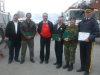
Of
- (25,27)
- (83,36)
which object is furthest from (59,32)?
(25,27)

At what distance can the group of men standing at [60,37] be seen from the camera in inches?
282

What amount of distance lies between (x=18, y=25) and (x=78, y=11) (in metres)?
8.36

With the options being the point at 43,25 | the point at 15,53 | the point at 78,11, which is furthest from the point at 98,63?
the point at 78,11

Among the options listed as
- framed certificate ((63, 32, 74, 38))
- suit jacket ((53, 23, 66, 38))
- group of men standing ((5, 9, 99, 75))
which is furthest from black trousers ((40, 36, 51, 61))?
framed certificate ((63, 32, 74, 38))

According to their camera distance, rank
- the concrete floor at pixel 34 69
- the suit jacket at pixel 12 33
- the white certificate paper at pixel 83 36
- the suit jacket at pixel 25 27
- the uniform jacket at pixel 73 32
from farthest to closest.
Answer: the suit jacket at pixel 12 33, the suit jacket at pixel 25 27, the uniform jacket at pixel 73 32, the concrete floor at pixel 34 69, the white certificate paper at pixel 83 36

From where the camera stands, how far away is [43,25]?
8.73 metres

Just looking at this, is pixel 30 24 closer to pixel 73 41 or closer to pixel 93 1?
pixel 73 41

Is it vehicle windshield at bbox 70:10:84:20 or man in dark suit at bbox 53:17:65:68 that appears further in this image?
vehicle windshield at bbox 70:10:84:20

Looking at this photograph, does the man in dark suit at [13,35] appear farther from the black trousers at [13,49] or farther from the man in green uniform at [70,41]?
the man in green uniform at [70,41]

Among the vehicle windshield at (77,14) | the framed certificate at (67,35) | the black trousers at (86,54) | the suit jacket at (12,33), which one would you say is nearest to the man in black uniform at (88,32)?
the black trousers at (86,54)

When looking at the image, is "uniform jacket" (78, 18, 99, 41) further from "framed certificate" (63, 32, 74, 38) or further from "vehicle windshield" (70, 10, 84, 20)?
"vehicle windshield" (70, 10, 84, 20)

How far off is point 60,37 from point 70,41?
0.52 m

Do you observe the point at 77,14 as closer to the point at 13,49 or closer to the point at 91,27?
the point at 13,49

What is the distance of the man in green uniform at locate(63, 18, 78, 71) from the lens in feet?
25.2
